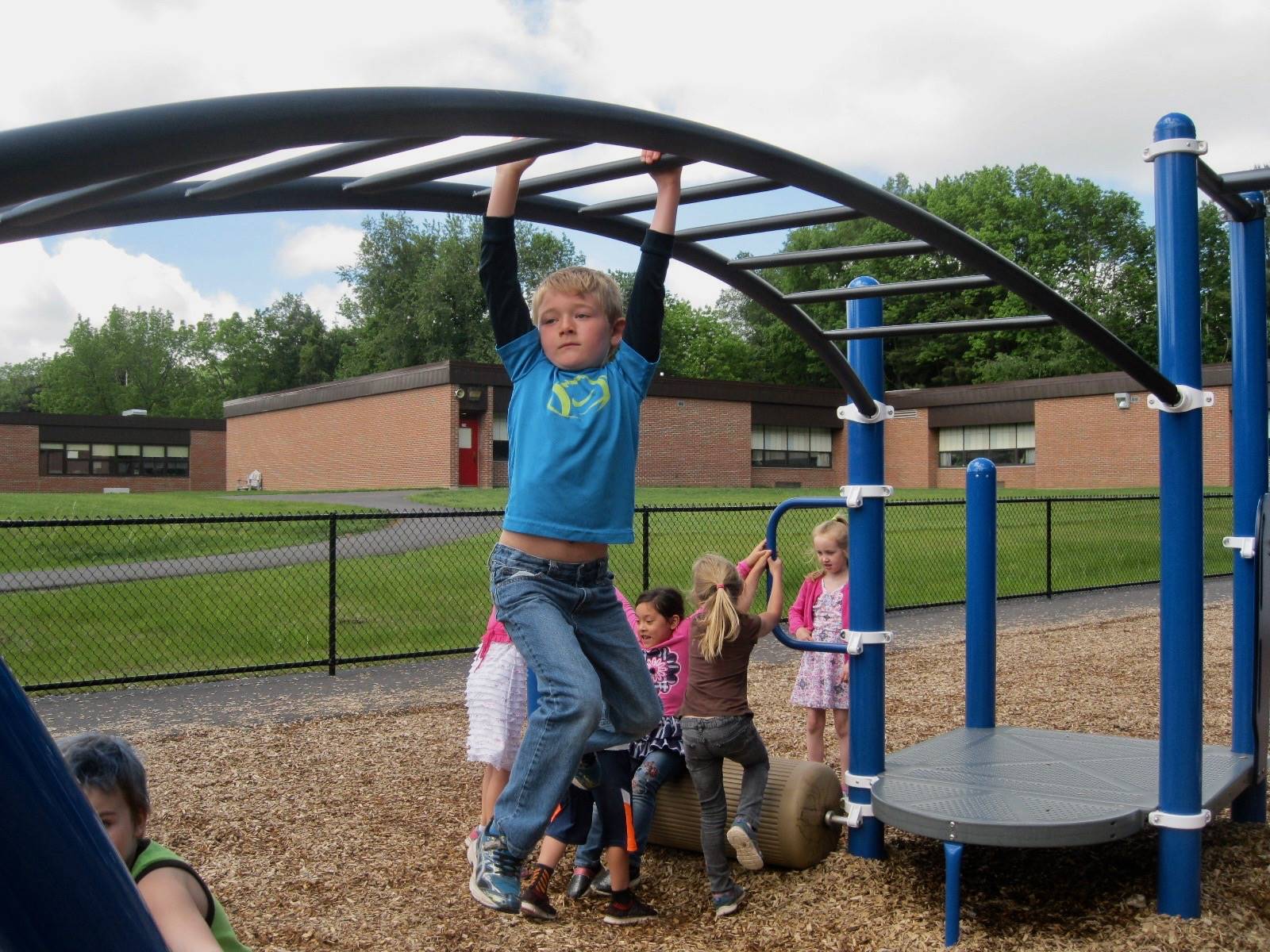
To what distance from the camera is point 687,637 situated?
13.5 ft

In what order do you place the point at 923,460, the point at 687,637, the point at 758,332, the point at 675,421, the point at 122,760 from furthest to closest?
the point at 758,332 < the point at 923,460 < the point at 675,421 < the point at 687,637 < the point at 122,760

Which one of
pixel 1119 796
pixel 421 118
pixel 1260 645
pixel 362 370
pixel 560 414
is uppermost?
pixel 362 370

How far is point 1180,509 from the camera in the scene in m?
3.62

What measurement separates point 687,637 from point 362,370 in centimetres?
5863

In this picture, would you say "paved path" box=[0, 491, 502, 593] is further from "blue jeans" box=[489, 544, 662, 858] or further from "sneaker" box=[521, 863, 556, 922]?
"blue jeans" box=[489, 544, 662, 858]

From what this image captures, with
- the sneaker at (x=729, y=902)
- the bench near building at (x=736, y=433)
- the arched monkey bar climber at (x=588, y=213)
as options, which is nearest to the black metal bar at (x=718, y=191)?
the arched monkey bar climber at (x=588, y=213)

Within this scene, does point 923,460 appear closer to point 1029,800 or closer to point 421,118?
point 1029,800

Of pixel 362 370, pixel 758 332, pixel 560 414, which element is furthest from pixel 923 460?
pixel 560 414

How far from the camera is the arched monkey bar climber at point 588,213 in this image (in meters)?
0.88

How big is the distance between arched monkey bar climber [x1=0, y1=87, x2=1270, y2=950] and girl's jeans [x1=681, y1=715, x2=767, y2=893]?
42cm

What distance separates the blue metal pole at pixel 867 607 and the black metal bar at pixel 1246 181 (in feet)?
4.56

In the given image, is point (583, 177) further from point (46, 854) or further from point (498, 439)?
point (498, 439)

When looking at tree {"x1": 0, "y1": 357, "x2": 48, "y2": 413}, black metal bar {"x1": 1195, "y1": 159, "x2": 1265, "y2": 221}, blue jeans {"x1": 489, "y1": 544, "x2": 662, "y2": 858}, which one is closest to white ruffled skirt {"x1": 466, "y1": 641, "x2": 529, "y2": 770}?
blue jeans {"x1": 489, "y1": 544, "x2": 662, "y2": 858}

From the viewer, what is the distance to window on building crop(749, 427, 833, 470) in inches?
1426
